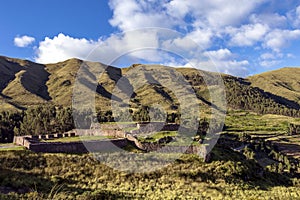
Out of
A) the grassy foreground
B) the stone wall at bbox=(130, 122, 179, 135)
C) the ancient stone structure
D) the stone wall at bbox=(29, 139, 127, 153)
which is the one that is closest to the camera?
the grassy foreground

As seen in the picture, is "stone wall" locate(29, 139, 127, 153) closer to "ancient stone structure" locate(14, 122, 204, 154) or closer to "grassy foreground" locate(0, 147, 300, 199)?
"ancient stone structure" locate(14, 122, 204, 154)

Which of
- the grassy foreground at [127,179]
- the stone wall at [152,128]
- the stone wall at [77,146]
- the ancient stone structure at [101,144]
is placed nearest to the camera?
the grassy foreground at [127,179]

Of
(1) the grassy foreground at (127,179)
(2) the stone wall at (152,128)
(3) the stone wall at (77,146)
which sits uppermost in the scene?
(2) the stone wall at (152,128)

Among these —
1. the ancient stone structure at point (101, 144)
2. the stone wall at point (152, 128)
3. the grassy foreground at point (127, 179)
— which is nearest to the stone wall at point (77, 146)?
the ancient stone structure at point (101, 144)

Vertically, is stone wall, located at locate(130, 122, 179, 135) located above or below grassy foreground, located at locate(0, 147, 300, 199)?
above

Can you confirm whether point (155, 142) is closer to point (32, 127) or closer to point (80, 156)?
point (80, 156)

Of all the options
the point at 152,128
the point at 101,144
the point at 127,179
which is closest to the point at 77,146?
the point at 101,144

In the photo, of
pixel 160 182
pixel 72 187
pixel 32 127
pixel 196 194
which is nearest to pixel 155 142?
pixel 160 182

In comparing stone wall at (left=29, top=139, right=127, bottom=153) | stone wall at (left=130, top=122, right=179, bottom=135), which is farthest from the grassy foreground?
stone wall at (left=130, top=122, right=179, bottom=135)

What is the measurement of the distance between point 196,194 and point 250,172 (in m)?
10.4

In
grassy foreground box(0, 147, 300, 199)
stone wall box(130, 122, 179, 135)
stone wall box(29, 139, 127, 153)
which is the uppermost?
stone wall box(130, 122, 179, 135)

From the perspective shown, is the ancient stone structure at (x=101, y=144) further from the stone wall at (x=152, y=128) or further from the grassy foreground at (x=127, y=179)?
the grassy foreground at (x=127, y=179)

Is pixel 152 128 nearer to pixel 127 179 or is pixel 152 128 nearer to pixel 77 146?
pixel 77 146

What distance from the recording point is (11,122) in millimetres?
85875
